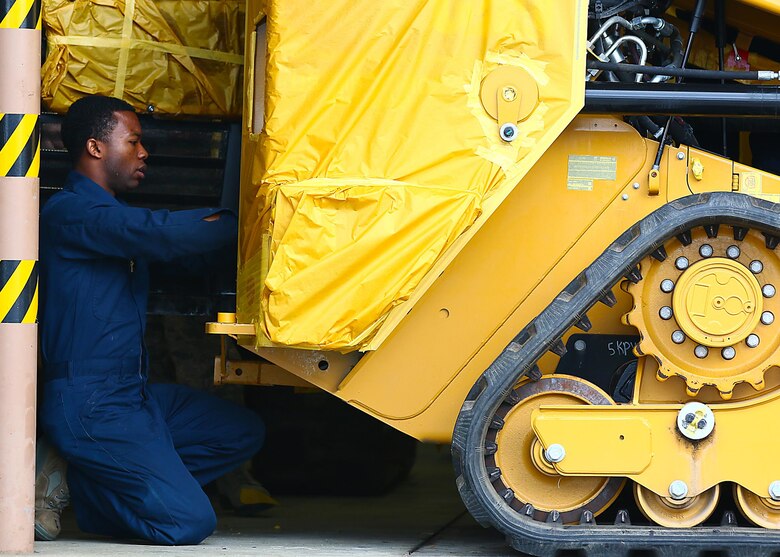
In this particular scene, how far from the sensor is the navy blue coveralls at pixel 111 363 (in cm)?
376

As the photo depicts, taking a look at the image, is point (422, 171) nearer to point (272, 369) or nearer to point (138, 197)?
point (272, 369)

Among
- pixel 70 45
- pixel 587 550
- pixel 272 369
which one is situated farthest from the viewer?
pixel 70 45

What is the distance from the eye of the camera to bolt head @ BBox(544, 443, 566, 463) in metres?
3.34

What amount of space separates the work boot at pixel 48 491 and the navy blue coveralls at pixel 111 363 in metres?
0.04

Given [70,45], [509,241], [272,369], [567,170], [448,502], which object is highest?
[70,45]

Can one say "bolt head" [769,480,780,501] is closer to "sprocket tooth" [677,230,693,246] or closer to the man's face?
"sprocket tooth" [677,230,693,246]

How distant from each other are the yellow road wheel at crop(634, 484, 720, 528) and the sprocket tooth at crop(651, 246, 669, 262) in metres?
0.67

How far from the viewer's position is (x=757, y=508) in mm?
3416

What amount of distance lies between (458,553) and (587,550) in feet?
1.58

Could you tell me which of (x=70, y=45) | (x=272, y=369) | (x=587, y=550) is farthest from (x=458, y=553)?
(x=70, y=45)

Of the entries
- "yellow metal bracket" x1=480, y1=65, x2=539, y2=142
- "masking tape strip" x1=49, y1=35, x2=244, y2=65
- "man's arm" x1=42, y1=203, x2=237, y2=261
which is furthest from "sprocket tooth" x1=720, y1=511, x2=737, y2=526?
"masking tape strip" x1=49, y1=35, x2=244, y2=65

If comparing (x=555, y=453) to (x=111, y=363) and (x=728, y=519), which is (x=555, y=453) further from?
(x=111, y=363)

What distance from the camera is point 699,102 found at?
3428 millimetres

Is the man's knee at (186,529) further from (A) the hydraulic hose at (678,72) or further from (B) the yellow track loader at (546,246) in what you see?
(A) the hydraulic hose at (678,72)
